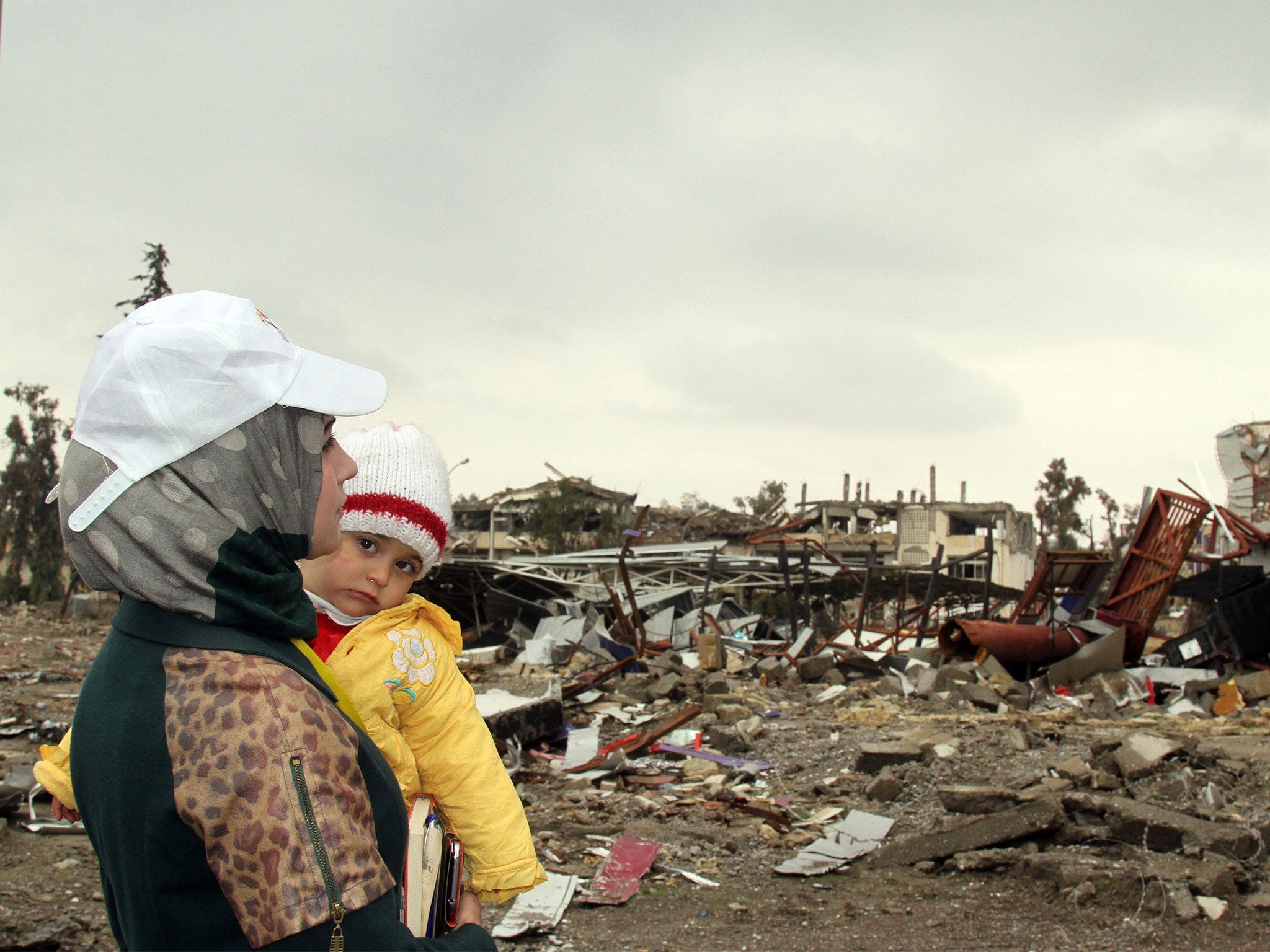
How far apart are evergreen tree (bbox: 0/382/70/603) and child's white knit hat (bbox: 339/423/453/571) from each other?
113ft

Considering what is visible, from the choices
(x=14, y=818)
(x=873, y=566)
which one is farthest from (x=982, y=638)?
(x=14, y=818)

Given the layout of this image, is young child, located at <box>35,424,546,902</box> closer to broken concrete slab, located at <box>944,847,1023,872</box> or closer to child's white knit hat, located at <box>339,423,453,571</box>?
child's white knit hat, located at <box>339,423,453,571</box>

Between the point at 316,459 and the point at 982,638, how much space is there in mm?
12915

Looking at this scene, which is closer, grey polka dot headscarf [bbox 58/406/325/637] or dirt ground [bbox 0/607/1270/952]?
grey polka dot headscarf [bbox 58/406/325/637]

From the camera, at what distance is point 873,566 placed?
16.5 m

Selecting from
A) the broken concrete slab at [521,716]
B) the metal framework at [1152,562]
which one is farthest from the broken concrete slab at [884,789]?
the metal framework at [1152,562]

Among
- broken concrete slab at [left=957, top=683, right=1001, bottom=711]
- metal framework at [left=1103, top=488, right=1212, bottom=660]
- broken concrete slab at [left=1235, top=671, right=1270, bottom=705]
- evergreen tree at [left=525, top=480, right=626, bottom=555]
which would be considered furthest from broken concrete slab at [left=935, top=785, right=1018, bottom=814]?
evergreen tree at [left=525, top=480, right=626, bottom=555]

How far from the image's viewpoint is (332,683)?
132cm

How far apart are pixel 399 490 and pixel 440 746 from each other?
0.56 meters

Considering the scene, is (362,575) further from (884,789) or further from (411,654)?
(884,789)

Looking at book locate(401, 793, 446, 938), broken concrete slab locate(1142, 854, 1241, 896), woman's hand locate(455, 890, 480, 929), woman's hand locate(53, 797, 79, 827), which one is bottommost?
broken concrete slab locate(1142, 854, 1241, 896)

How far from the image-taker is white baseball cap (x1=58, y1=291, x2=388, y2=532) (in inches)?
46.8

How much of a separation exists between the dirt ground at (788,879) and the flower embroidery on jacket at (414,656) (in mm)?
3009

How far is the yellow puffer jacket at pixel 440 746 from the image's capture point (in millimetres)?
1815
